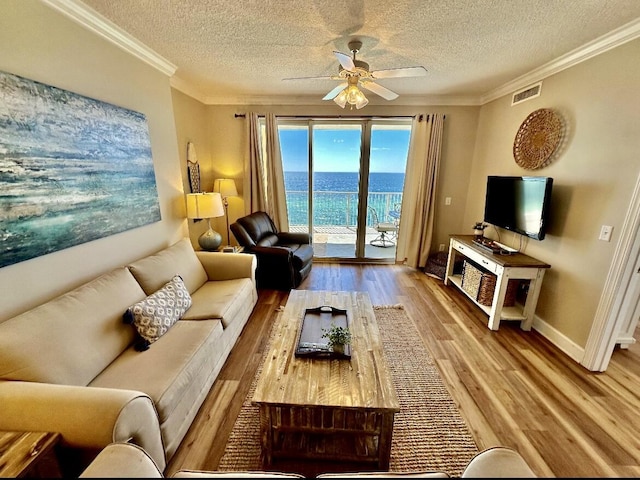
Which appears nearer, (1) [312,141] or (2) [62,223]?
(2) [62,223]

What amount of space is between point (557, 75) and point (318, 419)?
11.8 feet

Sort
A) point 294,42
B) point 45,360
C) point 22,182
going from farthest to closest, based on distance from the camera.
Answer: point 294,42
point 22,182
point 45,360

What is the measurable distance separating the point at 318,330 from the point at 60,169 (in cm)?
199

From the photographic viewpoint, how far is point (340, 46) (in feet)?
7.43

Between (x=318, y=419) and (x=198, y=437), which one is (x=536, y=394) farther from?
(x=198, y=437)

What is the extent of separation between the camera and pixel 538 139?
8.84 ft

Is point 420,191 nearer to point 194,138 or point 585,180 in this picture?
point 585,180

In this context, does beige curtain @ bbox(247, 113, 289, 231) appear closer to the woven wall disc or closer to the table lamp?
the table lamp

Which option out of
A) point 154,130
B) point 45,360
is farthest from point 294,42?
point 45,360

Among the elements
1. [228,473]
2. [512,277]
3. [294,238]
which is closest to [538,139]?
[512,277]

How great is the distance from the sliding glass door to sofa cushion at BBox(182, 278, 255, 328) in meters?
2.14

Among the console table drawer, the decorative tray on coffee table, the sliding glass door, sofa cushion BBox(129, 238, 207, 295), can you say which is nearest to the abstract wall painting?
sofa cushion BBox(129, 238, 207, 295)

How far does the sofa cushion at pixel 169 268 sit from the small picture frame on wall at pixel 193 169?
1167 mm

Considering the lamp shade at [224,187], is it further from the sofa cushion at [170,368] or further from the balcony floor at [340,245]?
the sofa cushion at [170,368]
